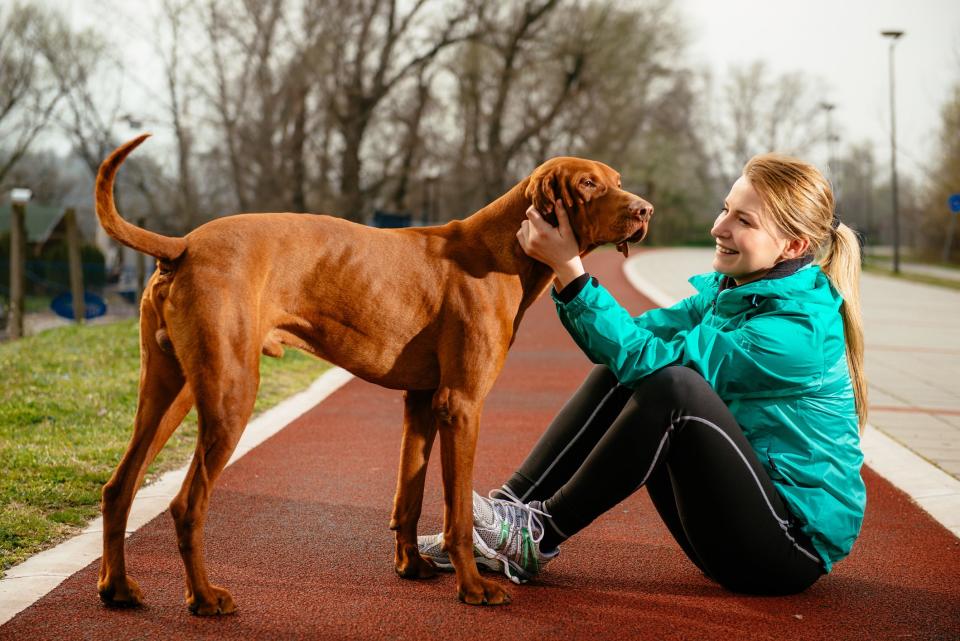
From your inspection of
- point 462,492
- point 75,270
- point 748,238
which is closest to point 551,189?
point 748,238

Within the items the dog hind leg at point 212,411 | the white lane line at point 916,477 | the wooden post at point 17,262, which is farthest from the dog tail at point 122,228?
the wooden post at point 17,262

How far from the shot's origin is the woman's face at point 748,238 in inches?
134

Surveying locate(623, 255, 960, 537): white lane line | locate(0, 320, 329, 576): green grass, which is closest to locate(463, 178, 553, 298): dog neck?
locate(0, 320, 329, 576): green grass

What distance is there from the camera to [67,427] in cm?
594

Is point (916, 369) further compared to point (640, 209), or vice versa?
point (916, 369)

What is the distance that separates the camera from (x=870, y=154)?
90.6 m

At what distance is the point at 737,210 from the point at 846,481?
3.32 ft

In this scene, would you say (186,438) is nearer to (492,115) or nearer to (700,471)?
(700,471)

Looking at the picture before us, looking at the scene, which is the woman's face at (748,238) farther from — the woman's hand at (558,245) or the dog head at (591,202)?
the woman's hand at (558,245)

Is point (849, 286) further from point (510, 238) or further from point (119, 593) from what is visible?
point (119, 593)

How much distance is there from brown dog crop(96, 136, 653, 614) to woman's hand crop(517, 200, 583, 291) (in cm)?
5

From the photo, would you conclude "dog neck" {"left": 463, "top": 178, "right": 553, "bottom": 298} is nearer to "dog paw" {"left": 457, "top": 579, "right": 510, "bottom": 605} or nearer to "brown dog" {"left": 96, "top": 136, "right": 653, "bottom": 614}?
"brown dog" {"left": 96, "top": 136, "right": 653, "bottom": 614}

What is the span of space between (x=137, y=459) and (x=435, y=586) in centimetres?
114

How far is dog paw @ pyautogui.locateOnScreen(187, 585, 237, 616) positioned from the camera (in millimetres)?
3080
